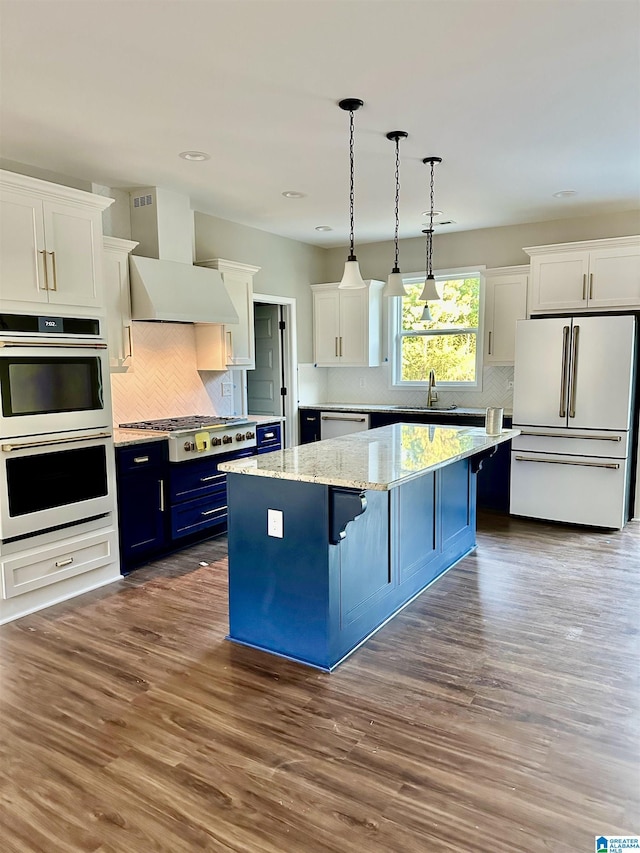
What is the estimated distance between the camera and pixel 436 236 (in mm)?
6434

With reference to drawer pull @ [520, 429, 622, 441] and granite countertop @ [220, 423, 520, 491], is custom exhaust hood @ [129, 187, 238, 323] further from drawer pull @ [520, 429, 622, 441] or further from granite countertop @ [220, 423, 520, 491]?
drawer pull @ [520, 429, 622, 441]

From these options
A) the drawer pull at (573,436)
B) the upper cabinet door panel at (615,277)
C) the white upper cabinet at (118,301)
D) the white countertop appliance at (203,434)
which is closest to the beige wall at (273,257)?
the white upper cabinet at (118,301)

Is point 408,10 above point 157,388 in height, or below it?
above

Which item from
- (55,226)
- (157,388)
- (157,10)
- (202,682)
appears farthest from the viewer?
(157,388)

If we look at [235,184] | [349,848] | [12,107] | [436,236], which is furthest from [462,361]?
[349,848]

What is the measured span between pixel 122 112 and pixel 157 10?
3.30ft

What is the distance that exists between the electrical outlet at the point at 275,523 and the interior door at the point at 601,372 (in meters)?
3.19

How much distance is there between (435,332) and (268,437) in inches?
94.9

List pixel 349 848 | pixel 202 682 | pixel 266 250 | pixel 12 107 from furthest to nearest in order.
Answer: pixel 266 250 → pixel 12 107 → pixel 202 682 → pixel 349 848

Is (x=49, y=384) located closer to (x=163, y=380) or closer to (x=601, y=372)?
(x=163, y=380)

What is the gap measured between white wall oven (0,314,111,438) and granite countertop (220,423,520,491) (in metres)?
1.20

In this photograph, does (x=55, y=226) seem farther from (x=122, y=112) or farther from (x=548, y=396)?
(x=548, y=396)

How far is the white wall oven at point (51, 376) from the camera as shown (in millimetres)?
3289

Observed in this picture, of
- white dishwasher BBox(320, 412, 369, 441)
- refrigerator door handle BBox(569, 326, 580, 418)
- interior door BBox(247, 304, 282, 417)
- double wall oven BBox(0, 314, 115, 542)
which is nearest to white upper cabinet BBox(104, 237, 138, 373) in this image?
double wall oven BBox(0, 314, 115, 542)
